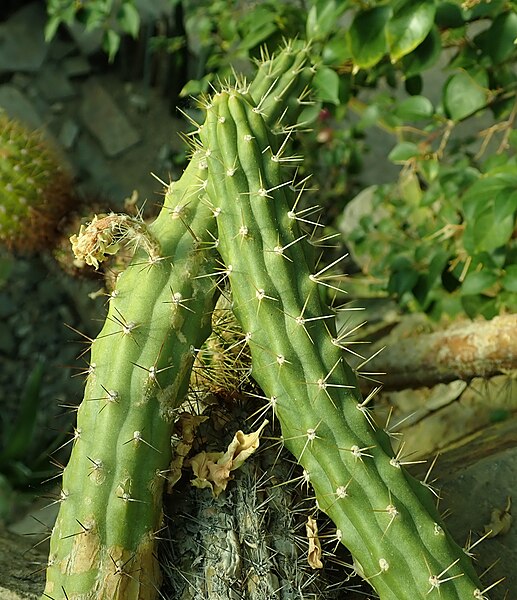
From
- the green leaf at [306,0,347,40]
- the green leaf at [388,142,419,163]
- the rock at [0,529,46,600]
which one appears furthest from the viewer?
the green leaf at [388,142,419,163]

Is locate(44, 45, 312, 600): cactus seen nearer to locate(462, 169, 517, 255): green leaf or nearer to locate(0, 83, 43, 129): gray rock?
locate(462, 169, 517, 255): green leaf

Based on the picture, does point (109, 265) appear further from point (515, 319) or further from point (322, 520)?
point (515, 319)

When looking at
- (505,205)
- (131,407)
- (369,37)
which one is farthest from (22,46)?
(131,407)

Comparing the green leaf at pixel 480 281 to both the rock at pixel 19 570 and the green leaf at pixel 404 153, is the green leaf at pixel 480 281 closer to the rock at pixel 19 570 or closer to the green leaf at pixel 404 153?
the green leaf at pixel 404 153

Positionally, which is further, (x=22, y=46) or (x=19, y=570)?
(x=22, y=46)

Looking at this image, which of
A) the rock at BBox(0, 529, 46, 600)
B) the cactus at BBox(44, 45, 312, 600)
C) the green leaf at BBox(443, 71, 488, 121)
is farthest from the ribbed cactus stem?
the green leaf at BBox(443, 71, 488, 121)

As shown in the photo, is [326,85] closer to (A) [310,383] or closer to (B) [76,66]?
(A) [310,383]
